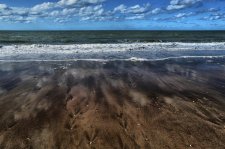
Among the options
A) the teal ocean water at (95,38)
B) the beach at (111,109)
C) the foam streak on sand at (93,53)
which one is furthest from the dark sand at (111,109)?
the teal ocean water at (95,38)

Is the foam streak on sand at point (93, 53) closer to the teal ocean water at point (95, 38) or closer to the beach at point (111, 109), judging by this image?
the beach at point (111, 109)

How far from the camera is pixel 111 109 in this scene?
7652 millimetres

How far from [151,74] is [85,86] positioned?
3.76 metres

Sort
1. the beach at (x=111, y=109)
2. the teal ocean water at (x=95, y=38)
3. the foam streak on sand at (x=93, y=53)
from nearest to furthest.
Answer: the beach at (x=111, y=109)
the foam streak on sand at (x=93, y=53)
the teal ocean water at (x=95, y=38)

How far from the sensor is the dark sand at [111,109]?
18.9ft

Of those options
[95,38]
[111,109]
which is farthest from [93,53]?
[95,38]

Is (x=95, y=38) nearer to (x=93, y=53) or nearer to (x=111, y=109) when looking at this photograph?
(x=93, y=53)

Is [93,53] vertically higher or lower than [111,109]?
lower

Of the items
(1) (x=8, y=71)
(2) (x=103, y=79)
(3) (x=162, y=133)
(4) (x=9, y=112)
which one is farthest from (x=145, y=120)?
(1) (x=8, y=71)

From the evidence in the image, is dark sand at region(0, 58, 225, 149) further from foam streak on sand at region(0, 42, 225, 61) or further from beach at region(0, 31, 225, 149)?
foam streak on sand at region(0, 42, 225, 61)

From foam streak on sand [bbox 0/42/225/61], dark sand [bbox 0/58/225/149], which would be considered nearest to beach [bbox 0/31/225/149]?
dark sand [bbox 0/58/225/149]

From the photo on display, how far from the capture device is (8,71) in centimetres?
1313

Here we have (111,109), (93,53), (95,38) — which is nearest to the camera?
(111,109)

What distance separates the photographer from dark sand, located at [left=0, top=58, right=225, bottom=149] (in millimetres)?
5754
